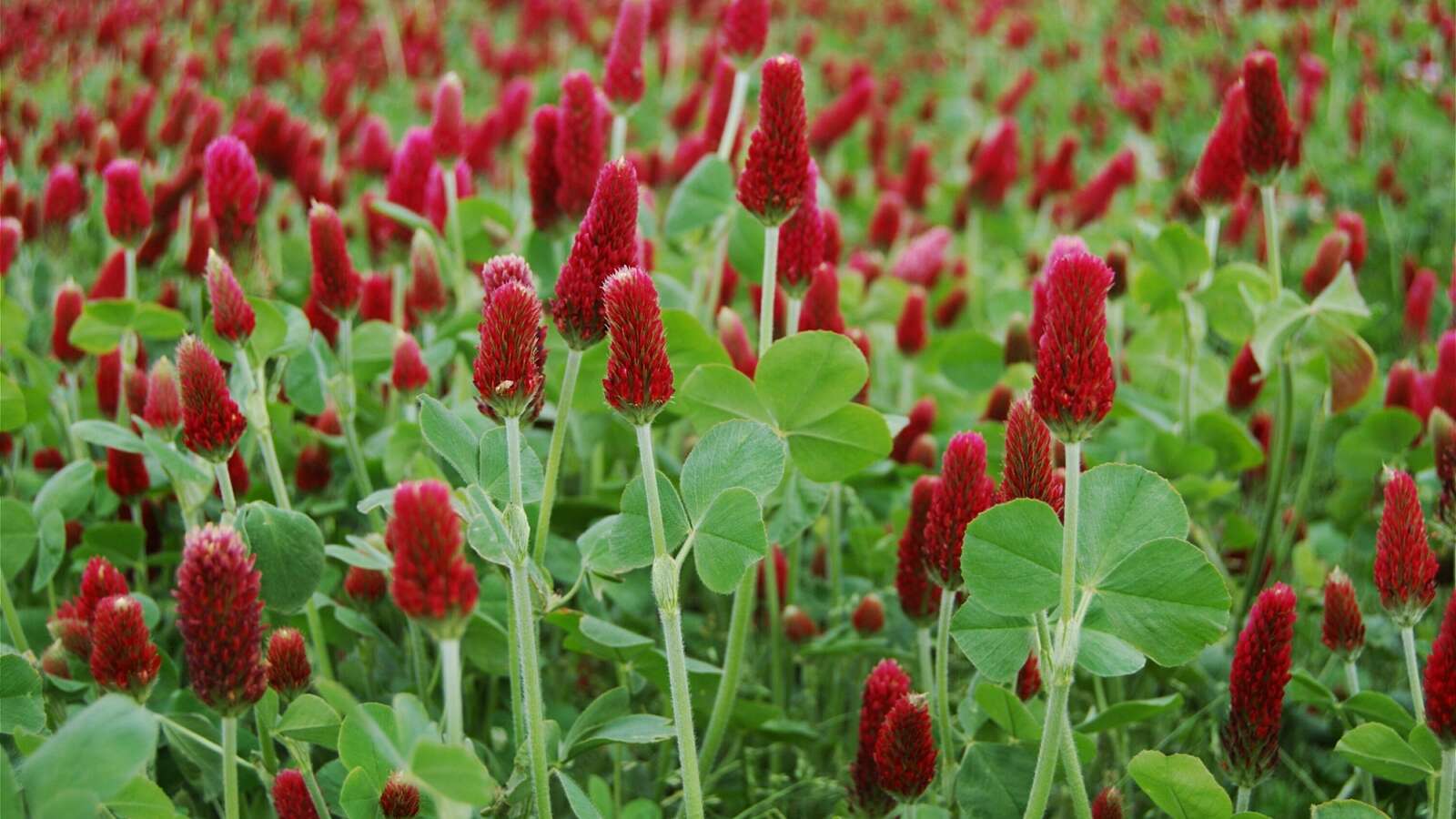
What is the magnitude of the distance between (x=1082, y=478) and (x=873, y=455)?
0.96 feet

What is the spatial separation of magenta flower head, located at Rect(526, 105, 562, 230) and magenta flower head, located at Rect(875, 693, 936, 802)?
90 cm

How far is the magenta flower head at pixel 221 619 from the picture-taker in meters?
1.07

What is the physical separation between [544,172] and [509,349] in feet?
2.53

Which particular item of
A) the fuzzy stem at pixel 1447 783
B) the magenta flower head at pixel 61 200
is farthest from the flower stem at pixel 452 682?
the magenta flower head at pixel 61 200

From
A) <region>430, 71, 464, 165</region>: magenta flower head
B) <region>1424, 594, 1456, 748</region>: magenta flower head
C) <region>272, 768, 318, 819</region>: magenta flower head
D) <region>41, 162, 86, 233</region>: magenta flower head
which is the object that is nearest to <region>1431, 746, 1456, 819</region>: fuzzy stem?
<region>1424, 594, 1456, 748</region>: magenta flower head

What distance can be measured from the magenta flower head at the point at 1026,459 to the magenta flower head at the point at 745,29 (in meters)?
1.02

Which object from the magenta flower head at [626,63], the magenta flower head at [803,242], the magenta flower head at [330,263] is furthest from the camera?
the magenta flower head at [626,63]

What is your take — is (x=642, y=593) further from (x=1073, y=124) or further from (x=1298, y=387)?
(x=1073, y=124)

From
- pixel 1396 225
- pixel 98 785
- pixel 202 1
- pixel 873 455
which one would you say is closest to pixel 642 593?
pixel 873 455

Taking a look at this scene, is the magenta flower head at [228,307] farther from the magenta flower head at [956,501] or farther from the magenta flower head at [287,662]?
the magenta flower head at [956,501]

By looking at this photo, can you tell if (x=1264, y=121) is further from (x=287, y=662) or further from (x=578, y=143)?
(x=287, y=662)

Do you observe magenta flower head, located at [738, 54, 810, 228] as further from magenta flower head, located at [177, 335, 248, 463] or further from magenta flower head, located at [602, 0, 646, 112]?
magenta flower head, located at [602, 0, 646, 112]

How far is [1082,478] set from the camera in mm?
1328

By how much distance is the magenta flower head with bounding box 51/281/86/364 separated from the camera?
213 cm
